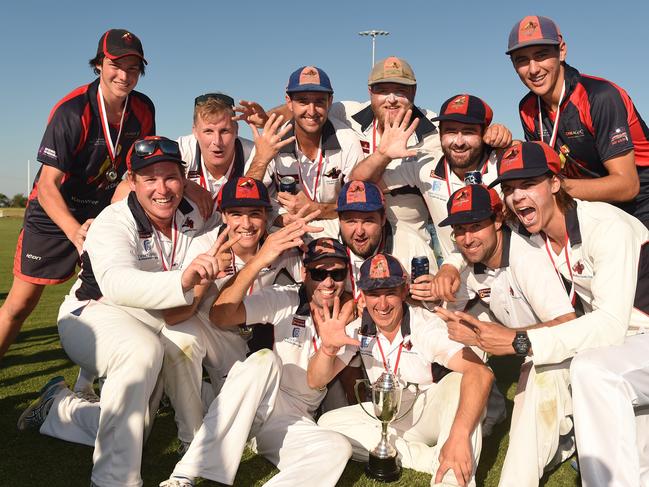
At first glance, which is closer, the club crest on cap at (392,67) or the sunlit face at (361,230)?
the sunlit face at (361,230)

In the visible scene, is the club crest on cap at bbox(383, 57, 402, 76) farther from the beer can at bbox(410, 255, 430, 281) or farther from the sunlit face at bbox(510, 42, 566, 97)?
the beer can at bbox(410, 255, 430, 281)

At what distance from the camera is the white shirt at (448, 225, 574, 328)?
14.7 ft

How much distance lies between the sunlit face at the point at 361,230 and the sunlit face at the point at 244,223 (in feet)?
2.54

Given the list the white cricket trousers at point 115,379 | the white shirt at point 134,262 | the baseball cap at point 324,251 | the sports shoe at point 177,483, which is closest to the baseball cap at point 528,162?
the baseball cap at point 324,251

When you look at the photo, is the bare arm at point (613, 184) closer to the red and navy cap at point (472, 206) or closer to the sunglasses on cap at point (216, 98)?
the red and navy cap at point (472, 206)

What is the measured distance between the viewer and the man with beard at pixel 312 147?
6160 millimetres

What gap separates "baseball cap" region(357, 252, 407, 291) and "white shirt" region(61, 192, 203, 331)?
138cm

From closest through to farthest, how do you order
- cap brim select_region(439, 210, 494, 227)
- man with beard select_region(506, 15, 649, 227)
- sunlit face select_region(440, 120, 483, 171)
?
cap brim select_region(439, 210, 494, 227), man with beard select_region(506, 15, 649, 227), sunlit face select_region(440, 120, 483, 171)

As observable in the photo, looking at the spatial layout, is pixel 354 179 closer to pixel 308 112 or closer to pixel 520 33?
pixel 308 112

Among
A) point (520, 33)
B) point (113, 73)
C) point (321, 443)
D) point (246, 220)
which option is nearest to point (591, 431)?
point (321, 443)

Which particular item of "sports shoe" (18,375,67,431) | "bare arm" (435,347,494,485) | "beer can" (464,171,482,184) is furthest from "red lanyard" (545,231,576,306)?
"sports shoe" (18,375,67,431)

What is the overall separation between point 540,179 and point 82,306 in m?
3.77

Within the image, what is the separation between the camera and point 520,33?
5.48m

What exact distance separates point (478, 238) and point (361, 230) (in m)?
1.07
